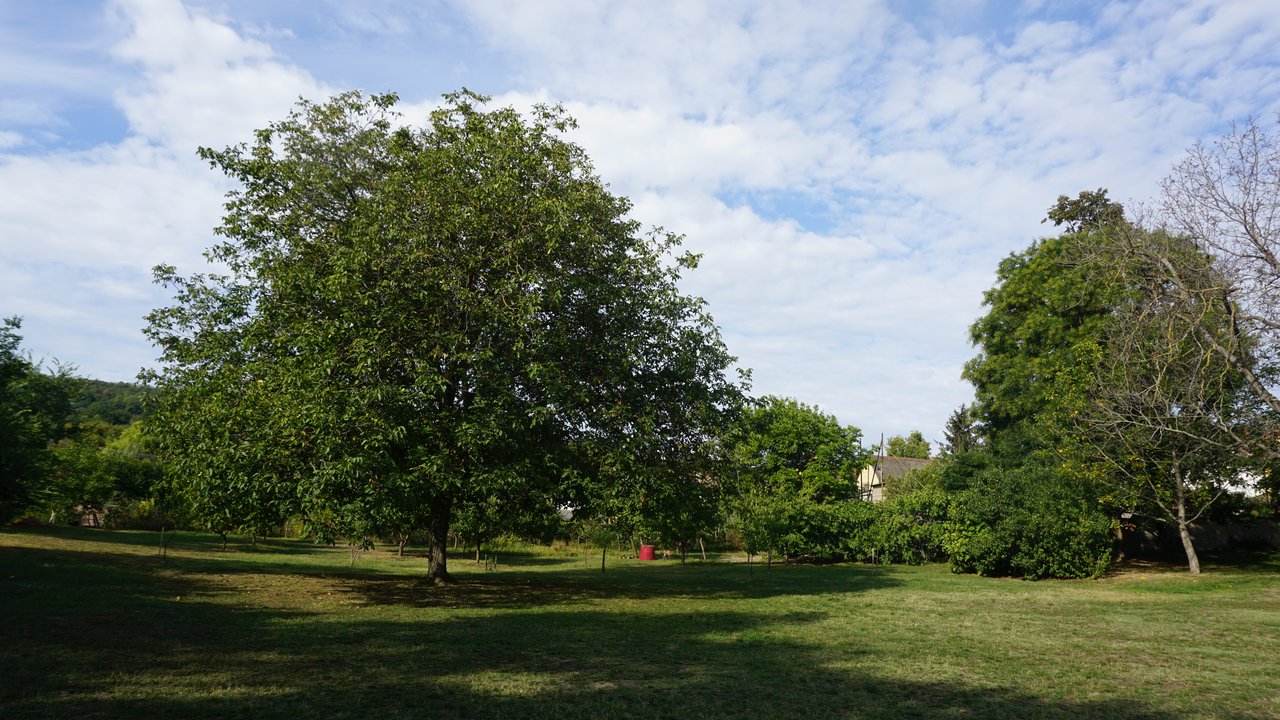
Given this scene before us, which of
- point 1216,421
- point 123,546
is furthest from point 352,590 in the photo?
point 1216,421

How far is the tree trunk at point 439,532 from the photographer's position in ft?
57.6

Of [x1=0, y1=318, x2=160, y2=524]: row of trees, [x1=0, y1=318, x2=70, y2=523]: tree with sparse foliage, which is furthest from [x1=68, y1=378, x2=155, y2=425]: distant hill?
[x1=0, y1=318, x2=70, y2=523]: tree with sparse foliage

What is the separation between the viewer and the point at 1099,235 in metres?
21.6

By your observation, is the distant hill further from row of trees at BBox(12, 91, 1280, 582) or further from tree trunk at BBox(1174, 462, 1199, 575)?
tree trunk at BBox(1174, 462, 1199, 575)

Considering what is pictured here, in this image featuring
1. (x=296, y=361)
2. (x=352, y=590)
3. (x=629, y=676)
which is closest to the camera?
(x=629, y=676)

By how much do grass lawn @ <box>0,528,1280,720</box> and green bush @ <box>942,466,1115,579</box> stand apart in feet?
17.7

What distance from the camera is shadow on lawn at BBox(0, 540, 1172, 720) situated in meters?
6.93

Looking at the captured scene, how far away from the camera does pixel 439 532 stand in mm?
18938

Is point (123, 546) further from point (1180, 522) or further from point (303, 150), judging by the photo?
point (1180, 522)

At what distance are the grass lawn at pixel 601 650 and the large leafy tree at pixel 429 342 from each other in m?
2.59

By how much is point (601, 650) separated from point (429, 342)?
7.83 meters

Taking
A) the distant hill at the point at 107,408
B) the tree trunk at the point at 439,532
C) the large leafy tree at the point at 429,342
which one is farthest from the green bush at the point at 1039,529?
the distant hill at the point at 107,408

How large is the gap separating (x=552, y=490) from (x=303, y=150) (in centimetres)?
1116

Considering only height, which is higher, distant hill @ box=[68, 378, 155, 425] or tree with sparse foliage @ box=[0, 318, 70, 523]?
distant hill @ box=[68, 378, 155, 425]
